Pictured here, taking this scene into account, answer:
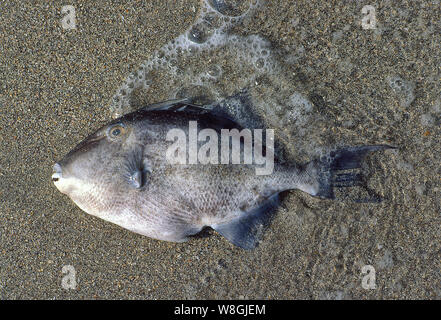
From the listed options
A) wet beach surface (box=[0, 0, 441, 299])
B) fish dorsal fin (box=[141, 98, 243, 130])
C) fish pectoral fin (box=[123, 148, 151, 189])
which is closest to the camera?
fish pectoral fin (box=[123, 148, 151, 189])

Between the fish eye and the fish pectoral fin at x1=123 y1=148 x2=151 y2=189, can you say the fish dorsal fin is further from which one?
the fish pectoral fin at x1=123 y1=148 x2=151 y2=189

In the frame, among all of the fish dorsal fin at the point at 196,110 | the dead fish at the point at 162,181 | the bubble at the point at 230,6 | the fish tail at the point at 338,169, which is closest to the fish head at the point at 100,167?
the dead fish at the point at 162,181

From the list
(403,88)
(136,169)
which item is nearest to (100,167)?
(136,169)

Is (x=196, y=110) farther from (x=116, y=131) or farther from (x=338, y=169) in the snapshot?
(x=338, y=169)

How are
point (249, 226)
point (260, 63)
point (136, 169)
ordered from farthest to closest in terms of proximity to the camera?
point (260, 63), point (249, 226), point (136, 169)

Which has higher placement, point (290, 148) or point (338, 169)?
point (290, 148)

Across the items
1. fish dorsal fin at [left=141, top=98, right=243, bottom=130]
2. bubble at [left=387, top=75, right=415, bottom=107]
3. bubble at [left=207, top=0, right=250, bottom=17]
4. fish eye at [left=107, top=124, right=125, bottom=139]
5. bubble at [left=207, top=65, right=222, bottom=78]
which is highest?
bubble at [left=207, top=0, right=250, bottom=17]

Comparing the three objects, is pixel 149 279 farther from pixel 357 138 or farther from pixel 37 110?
pixel 357 138

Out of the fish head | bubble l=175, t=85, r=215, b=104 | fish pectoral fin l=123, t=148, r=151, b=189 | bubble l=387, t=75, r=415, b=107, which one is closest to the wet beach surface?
bubble l=387, t=75, r=415, b=107
